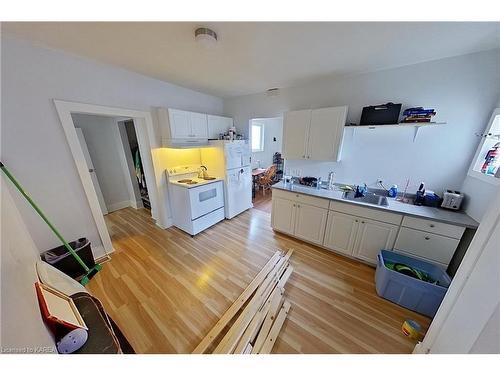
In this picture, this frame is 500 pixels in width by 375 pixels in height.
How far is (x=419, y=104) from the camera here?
1889 mm

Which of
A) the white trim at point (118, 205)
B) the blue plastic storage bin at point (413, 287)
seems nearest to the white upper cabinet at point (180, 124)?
the white trim at point (118, 205)

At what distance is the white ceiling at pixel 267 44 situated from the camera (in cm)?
126

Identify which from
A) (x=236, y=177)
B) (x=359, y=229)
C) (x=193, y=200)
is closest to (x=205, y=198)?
(x=193, y=200)

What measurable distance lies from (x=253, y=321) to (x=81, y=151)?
2725mm

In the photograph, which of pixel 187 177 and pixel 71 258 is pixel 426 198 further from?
pixel 71 258

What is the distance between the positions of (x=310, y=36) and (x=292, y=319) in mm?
2602

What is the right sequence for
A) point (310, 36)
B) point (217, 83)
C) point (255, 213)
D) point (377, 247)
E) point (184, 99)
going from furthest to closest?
1. point (255, 213)
2. point (184, 99)
3. point (217, 83)
4. point (377, 247)
5. point (310, 36)

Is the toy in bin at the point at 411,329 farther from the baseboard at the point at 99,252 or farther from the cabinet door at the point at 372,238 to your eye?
the baseboard at the point at 99,252

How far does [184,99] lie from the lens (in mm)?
2867

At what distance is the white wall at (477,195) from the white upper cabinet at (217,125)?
351cm

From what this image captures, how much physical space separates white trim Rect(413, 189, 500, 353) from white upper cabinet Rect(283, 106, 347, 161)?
1599mm
